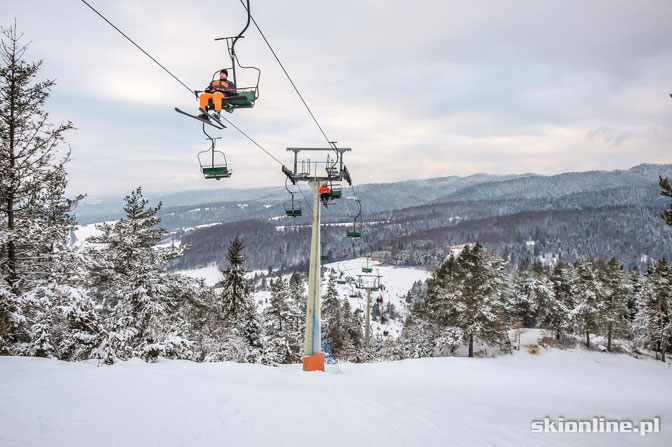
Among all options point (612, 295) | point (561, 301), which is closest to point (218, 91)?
point (612, 295)

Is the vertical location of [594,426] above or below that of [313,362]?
above

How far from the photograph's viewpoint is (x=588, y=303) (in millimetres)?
32844

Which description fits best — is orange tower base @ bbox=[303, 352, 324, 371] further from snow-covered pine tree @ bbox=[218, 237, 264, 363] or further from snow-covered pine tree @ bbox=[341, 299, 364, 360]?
snow-covered pine tree @ bbox=[341, 299, 364, 360]

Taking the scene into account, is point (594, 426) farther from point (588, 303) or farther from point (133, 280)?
point (588, 303)

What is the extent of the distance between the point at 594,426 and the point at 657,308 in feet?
110

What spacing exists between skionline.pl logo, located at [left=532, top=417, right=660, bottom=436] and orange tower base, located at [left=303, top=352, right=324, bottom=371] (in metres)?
8.36

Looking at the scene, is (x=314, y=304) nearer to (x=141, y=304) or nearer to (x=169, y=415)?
(x=141, y=304)

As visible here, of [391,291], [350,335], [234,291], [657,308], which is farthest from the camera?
[391,291]

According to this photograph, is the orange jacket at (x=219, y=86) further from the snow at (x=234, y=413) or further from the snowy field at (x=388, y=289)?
the snowy field at (x=388, y=289)

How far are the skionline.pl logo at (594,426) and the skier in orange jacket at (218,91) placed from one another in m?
10.2

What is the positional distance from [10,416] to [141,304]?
10865 millimetres

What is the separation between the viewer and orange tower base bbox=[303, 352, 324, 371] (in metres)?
14.6

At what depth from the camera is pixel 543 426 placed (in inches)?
333

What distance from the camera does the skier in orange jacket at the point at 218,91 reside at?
6.96 meters
